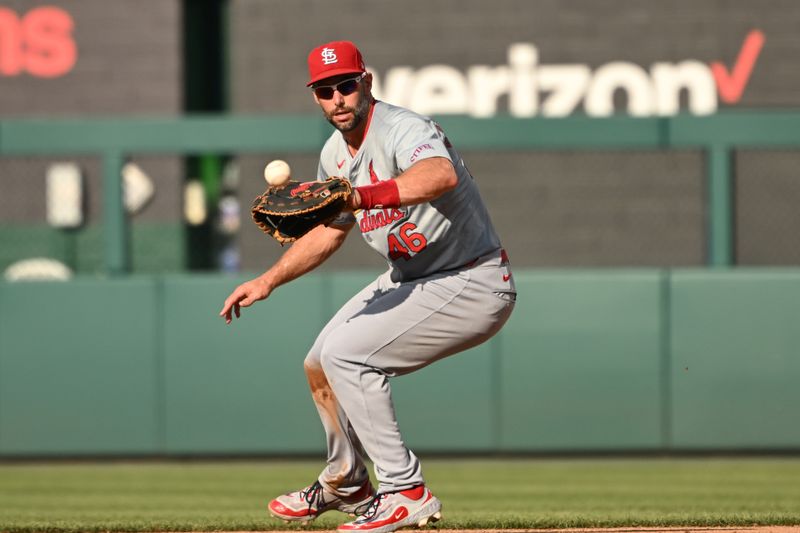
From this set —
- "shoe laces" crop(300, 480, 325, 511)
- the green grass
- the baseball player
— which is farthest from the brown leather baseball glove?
the green grass

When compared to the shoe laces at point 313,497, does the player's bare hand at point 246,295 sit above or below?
above

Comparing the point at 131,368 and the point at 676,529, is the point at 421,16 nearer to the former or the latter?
the point at 131,368

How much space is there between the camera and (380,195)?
4.14 metres

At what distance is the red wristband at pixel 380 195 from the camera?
4.13 meters

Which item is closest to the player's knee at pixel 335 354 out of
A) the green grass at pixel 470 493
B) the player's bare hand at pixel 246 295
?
the player's bare hand at pixel 246 295

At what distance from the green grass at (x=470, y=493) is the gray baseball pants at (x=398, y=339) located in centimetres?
100

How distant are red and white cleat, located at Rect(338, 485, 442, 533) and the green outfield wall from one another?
12.9ft

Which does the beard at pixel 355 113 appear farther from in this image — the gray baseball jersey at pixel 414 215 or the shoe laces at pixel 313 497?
the shoe laces at pixel 313 497

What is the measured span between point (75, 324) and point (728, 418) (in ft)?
13.5

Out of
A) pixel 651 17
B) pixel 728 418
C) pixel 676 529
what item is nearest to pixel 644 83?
pixel 651 17

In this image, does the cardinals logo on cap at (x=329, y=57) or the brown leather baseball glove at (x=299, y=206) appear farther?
the cardinals logo on cap at (x=329, y=57)

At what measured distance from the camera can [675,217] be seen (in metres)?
12.2

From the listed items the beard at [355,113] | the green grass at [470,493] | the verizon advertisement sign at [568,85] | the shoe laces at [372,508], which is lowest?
the green grass at [470,493]

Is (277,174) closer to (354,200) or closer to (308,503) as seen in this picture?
(354,200)
